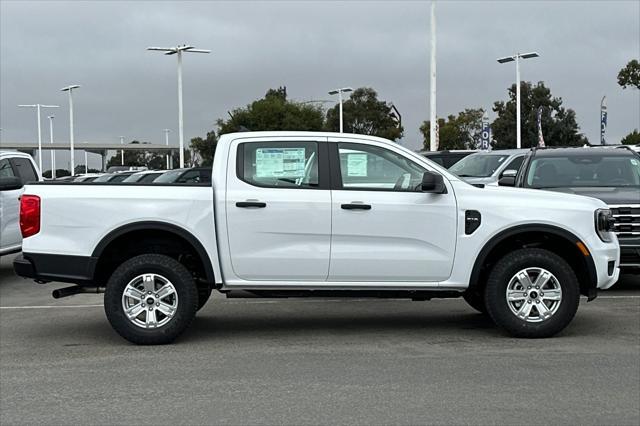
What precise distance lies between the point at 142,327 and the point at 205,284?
33.2 inches

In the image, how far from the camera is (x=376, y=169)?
796 centimetres

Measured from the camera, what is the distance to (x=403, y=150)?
7980 millimetres

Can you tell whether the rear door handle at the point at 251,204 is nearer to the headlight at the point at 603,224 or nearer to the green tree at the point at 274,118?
the headlight at the point at 603,224

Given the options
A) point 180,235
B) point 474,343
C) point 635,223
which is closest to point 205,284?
point 180,235

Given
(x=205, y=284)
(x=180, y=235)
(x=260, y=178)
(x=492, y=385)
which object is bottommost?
(x=492, y=385)

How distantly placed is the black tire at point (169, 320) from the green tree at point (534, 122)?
68.2 meters

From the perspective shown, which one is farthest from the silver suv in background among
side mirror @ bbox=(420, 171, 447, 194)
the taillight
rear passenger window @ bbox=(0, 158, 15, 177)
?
the taillight

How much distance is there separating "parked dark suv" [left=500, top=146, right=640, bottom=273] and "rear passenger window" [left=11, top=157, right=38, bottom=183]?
7951mm

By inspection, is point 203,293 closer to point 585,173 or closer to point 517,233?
point 517,233

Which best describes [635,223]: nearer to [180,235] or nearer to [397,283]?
[397,283]

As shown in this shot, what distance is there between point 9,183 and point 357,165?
694cm

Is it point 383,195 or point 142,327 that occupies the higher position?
point 383,195

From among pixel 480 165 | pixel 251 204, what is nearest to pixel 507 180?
pixel 251 204

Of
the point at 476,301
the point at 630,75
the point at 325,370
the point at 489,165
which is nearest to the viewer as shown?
the point at 325,370
